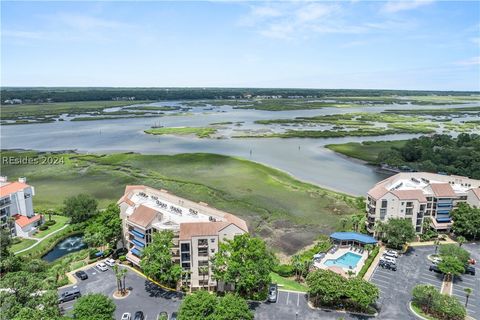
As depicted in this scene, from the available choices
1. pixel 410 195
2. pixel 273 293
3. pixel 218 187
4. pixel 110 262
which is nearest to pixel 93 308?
pixel 110 262

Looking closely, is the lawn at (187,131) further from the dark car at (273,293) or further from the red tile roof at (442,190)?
the dark car at (273,293)

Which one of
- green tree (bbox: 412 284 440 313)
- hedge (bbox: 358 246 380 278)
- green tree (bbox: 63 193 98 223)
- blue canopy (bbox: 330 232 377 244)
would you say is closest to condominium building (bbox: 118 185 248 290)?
green tree (bbox: 63 193 98 223)

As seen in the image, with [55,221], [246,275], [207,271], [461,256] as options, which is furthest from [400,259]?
[55,221]

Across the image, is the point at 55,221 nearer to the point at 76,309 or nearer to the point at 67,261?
the point at 67,261

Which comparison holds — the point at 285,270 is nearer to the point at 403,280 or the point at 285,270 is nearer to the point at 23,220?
the point at 403,280

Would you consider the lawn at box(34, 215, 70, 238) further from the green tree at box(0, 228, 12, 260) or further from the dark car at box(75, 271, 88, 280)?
the dark car at box(75, 271, 88, 280)
